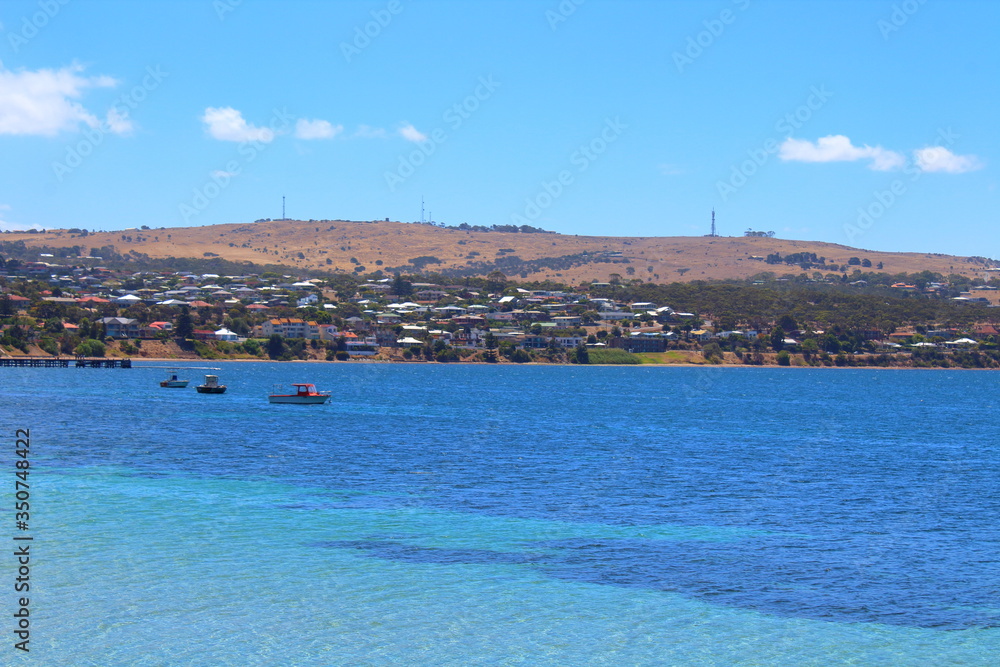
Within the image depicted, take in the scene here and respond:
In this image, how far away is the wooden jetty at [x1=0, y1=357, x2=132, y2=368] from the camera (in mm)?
150000

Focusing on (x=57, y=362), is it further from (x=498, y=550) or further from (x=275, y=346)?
(x=498, y=550)

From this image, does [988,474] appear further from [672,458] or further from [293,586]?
[293,586]

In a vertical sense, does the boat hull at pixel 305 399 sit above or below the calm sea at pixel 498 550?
below

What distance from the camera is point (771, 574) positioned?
26.7 m

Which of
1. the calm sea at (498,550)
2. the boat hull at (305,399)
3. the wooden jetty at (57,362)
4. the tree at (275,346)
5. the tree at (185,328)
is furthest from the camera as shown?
the tree at (275,346)

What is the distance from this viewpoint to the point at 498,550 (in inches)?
1135

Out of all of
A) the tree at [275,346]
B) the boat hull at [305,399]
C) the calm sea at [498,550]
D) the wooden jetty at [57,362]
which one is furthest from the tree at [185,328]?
the calm sea at [498,550]

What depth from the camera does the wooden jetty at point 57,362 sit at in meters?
150

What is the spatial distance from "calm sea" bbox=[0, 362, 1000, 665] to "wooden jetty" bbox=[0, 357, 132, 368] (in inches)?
3619

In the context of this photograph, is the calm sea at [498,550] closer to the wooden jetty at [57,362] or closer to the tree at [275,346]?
the wooden jetty at [57,362]

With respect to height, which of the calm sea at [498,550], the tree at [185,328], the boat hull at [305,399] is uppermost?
the tree at [185,328]

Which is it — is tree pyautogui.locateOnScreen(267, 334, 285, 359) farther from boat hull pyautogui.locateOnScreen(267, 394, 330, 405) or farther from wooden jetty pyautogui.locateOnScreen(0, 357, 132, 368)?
boat hull pyautogui.locateOnScreen(267, 394, 330, 405)

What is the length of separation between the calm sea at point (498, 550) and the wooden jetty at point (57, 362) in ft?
302

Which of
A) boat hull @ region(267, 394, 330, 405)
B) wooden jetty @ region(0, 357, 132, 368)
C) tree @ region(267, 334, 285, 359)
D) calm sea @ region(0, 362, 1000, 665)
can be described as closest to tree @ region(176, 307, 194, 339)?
tree @ region(267, 334, 285, 359)
